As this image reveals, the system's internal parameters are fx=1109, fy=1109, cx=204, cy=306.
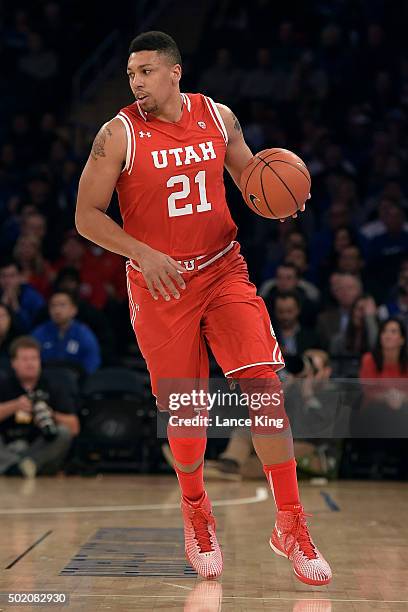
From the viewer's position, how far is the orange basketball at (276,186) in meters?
4.95

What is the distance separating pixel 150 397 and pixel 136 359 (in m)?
1.09

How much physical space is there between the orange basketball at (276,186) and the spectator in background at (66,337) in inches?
225

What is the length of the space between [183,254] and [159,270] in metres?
0.31

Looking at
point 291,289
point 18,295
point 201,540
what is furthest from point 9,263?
point 201,540

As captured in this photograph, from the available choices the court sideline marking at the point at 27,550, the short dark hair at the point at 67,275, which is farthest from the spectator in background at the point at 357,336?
the court sideline marking at the point at 27,550

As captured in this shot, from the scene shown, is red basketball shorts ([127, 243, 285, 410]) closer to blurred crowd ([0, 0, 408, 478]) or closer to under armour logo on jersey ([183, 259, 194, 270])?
under armour logo on jersey ([183, 259, 194, 270])

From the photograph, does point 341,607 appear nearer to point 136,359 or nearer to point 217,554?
point 217,554

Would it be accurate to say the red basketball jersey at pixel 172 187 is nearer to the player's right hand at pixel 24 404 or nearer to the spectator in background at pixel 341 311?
the player's right hand at pixel 24 404

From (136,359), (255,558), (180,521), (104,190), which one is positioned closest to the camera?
(104,190)

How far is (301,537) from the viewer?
4812 mm

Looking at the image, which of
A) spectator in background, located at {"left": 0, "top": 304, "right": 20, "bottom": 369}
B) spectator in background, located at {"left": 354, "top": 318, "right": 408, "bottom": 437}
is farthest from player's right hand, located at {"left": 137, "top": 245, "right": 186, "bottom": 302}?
spectator in background, located at {"left": 0, "top": 304, "right": 20, "bottom": 369}

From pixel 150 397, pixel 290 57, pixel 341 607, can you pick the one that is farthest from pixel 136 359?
pixel 341 607

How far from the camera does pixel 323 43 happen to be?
15336mm

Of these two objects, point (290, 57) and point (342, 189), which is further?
point (290, 57)
